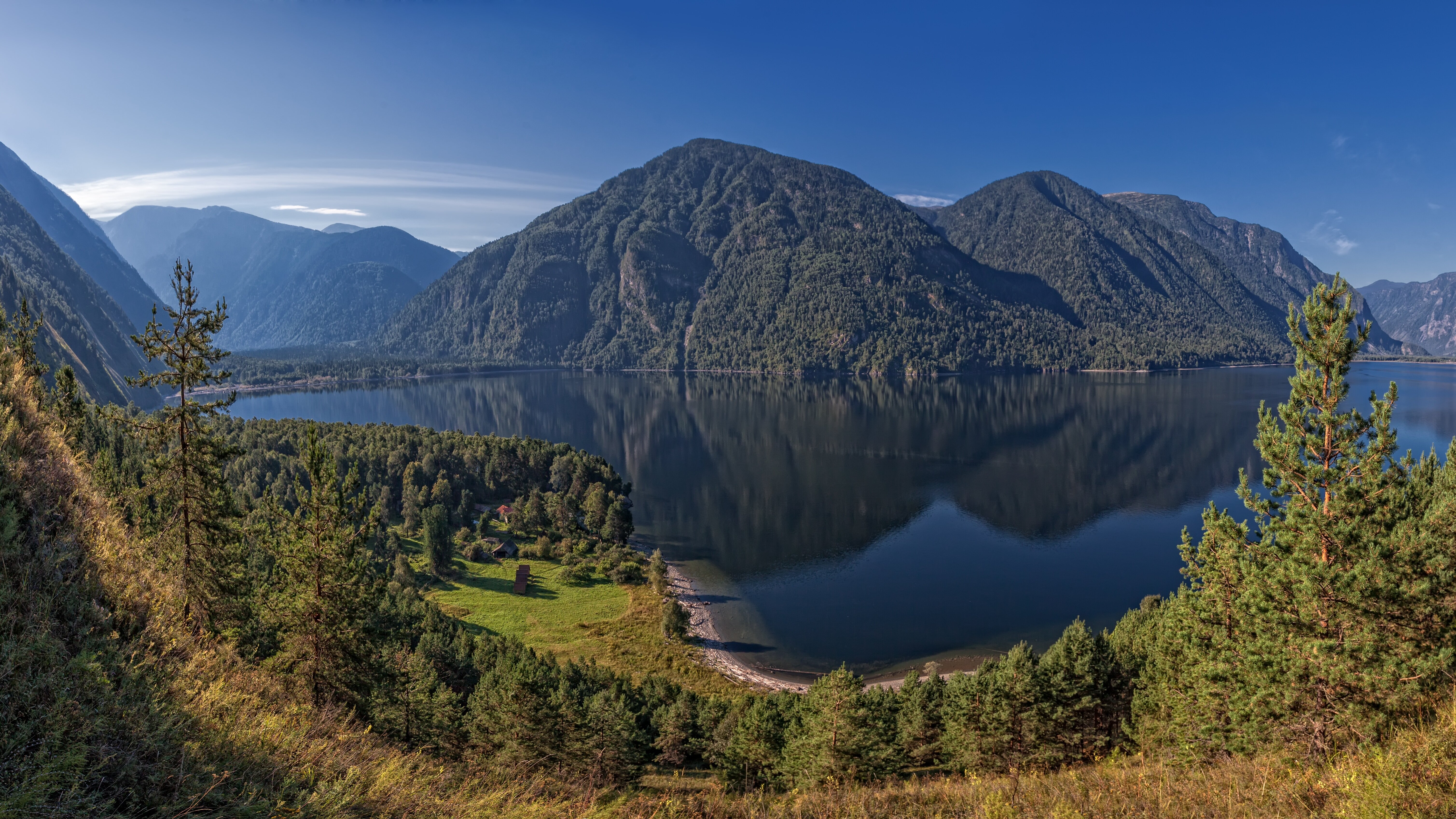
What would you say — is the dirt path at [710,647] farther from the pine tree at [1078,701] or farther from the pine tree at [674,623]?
the pine tree at [1078,701]

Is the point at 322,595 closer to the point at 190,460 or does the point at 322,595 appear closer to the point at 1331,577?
the point at 190,460

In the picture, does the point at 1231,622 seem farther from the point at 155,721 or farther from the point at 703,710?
the point at 155,721

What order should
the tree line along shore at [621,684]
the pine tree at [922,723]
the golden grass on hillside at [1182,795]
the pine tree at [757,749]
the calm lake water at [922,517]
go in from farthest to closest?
1. the calm lake water at [922,517]
2. the pine tree at [922,723]
3. the pine tree at [757,749]
4. the golden grass on hillside at [1182,795]
5. the tree line along shore at [621,684]

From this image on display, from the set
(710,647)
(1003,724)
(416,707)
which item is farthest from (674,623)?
(1003,724)

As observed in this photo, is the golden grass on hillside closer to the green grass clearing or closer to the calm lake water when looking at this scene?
the calm lake water

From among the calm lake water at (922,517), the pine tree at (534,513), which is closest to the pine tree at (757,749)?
the calm lake water at (922,517)

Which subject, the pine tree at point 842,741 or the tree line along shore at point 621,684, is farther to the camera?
the pine tree at point 842,741
